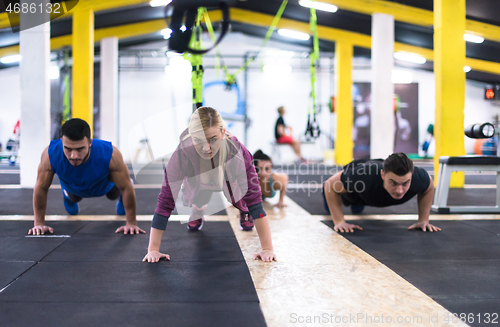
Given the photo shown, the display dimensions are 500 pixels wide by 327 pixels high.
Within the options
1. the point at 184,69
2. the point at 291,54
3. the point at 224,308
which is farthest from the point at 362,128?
the point at 224,308

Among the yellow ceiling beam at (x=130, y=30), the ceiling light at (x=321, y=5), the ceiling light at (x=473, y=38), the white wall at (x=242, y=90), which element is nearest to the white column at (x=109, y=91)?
the yellow ceiling beam at (x=130, y=30)

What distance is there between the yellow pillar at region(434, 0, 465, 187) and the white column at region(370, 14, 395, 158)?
2056 millimetres

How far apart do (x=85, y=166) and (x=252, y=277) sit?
1.52 meters

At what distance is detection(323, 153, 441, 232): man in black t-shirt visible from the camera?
2416mm

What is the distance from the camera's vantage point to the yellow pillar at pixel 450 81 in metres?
5.65

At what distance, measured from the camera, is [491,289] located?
164cm

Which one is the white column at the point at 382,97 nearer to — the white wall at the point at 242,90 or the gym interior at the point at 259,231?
the gym interior at the point at 259,231

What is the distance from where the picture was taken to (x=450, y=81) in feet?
18.7

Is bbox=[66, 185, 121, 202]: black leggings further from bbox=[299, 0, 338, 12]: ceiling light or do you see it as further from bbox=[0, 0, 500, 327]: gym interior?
bbox=[299, 0, 338, 12]: ceiling light

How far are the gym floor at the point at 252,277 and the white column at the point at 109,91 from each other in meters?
7.59

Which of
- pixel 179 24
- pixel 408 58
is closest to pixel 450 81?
pixel 179 24

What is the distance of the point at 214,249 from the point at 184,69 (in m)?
11.9

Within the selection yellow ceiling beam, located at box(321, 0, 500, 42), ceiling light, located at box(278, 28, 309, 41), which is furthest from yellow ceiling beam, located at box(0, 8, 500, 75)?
yellow ceiling beam, located at box(321, 0, 500, 42)

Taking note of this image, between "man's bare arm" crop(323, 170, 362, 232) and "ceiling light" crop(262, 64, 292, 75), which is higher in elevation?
"ceiling light" crop(262, 64, 292, 75)
